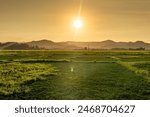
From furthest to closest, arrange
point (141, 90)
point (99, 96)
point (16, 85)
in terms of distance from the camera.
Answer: point (16, 85)
point (141, 90)
point (99, 96)

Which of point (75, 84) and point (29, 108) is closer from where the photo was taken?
point (29, 108)

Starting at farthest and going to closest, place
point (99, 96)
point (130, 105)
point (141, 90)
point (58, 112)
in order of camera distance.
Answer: point (141, 90) → point (99, 96) → point (130, 105) → point (58, 112)

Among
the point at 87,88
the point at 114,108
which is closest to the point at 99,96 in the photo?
the point at 87,88

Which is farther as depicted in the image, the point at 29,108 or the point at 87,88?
the point at 87,88

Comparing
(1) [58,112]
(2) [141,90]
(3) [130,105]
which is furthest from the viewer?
(2) [141,90]

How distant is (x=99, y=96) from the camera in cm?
1839

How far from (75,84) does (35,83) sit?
2.90 m

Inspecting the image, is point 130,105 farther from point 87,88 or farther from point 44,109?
point 87,88

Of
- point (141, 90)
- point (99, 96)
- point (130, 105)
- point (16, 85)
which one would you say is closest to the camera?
point (130, 105)

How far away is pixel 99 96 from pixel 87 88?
2.53 metres

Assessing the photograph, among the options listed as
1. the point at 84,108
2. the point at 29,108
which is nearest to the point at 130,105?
the point at 84,108

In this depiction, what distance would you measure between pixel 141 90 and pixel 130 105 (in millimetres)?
5110

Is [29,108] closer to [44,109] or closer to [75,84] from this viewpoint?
[44,109]

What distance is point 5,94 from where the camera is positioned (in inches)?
733
